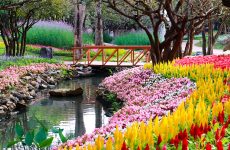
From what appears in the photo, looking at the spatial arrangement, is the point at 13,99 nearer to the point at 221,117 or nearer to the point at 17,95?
the point at 17,95

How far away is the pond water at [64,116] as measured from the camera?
459 inches

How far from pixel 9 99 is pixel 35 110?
0.79m

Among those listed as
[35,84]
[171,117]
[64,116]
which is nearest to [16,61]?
[35,84]

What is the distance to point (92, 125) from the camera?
12.4 meters

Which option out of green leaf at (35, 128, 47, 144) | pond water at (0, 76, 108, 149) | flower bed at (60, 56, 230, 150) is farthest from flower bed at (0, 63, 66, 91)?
green leaf at (35, 128, 47, 144)

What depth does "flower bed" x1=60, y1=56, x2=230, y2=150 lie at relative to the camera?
5258mm

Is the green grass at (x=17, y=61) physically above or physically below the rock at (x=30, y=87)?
above

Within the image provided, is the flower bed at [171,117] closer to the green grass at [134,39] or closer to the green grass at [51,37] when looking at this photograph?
the green grass at [51,37]

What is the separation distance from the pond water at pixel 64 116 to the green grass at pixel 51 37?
17.0 metres

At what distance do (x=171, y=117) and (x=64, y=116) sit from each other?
7.80 m

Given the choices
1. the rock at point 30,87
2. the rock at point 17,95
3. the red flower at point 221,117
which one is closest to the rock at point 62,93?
the rock at point 30,87

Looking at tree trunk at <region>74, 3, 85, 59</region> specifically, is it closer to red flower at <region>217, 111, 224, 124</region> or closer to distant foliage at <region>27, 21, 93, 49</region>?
distant foliage at <region>27, 21, 93, 49</region>

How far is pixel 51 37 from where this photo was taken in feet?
116

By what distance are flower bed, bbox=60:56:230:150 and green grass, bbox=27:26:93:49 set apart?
66.8 ft
